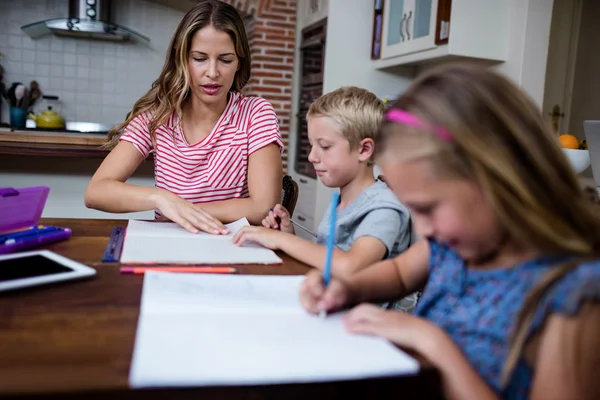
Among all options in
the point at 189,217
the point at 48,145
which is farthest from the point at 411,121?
the point at 48,145

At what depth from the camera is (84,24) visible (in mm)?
4605

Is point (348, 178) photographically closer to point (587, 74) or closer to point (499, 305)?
point (499, 305)

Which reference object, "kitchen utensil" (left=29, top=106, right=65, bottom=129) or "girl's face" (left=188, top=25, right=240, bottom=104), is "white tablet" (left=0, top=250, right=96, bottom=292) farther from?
"kitchen utensil" (left=29, top=106, right=65, bottom=129)

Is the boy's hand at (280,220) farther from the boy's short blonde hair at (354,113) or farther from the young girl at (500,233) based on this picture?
the young girl at (500,233)

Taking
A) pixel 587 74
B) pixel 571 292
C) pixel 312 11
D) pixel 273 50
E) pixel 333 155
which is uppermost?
pixel 312 11

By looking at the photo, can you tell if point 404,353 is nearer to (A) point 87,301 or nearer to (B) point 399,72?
(A) point 87,301

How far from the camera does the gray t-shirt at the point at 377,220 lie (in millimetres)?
1129

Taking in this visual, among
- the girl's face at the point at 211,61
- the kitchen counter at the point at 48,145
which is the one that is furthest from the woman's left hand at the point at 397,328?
the kitchen counter at the point at 48,145

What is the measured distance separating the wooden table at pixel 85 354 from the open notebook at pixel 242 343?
0.01m

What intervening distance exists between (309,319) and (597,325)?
1.15 ft

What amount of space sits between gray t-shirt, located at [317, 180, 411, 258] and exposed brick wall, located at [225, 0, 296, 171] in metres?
3.43

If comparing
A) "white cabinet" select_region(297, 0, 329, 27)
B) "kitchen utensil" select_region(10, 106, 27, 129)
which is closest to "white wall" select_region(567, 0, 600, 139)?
"white cabinet" select_region(297, 0, 329, 27)

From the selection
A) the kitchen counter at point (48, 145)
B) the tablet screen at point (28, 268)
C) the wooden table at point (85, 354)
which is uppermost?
the kitchen counter at point (48, 145)

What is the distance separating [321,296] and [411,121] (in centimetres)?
28
